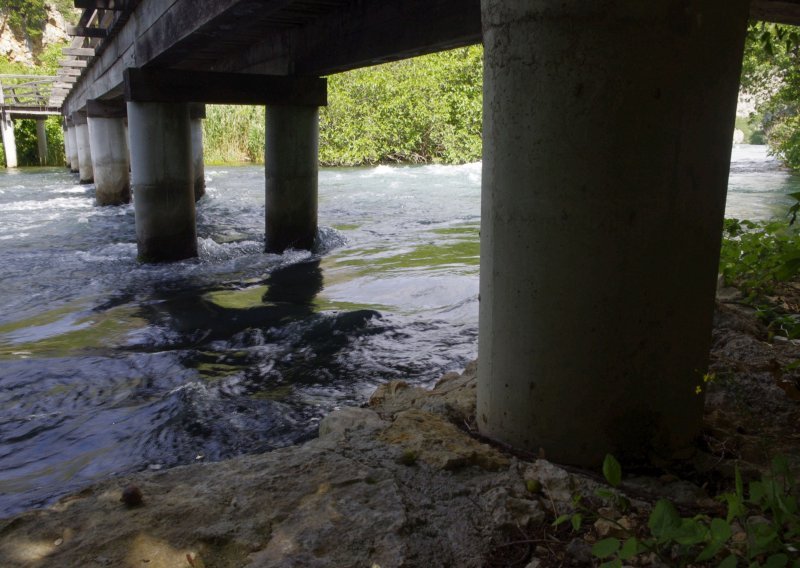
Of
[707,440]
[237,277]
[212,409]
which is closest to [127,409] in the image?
[212,409]

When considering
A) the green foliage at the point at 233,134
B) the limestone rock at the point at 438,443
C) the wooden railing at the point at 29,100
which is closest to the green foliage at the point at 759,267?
the limestone rock at the point at 438,443

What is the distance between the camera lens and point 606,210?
2.73 metres

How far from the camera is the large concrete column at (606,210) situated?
104 inches

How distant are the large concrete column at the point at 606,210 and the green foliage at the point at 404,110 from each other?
31702mm

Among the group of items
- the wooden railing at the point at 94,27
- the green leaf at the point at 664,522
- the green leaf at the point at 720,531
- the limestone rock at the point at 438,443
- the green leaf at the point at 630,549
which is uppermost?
the wooden railing at the point at 94,27

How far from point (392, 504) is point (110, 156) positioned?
20.3m

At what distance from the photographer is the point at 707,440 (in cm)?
314

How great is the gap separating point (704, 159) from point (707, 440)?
1.30 meters

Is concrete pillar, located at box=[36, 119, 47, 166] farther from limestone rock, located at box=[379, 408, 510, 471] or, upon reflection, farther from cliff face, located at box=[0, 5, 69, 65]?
limestone rock, located at box=[379, 408, 510, 471]

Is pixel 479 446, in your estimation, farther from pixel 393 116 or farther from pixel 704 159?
pixel 393 116

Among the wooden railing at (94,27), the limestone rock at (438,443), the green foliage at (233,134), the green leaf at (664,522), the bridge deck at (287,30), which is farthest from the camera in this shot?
the green foliage at (233,134)

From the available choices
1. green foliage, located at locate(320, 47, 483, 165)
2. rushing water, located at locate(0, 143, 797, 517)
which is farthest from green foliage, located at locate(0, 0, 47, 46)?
rushing water, located at locate(0, 143, 797, 517)

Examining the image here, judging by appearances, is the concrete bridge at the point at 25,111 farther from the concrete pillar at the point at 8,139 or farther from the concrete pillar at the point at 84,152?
the concrete pillar at the point at 84,152

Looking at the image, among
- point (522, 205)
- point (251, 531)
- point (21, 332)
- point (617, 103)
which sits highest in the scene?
point (617, 103)
